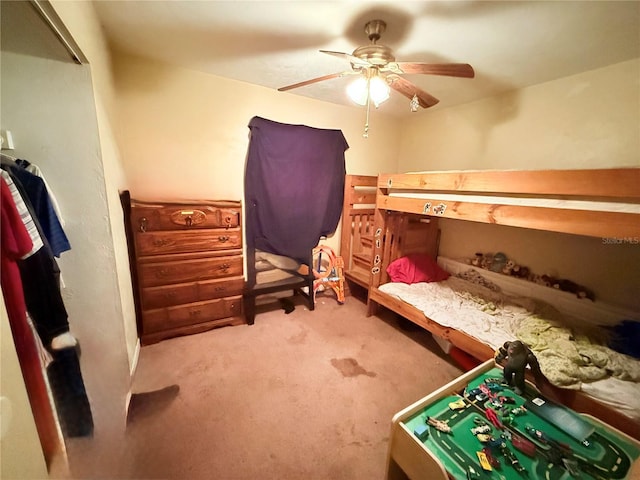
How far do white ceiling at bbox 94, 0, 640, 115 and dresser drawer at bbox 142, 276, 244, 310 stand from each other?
6.01 ft

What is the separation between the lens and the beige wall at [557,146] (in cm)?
183

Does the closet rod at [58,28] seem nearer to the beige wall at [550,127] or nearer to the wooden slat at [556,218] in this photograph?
the wooden slat at [556,218]

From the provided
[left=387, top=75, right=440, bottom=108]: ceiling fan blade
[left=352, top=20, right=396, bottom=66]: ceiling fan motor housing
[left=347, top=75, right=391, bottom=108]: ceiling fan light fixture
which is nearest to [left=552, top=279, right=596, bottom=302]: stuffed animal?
[left=387, top=75, right=440, bottom=108]: ceiling fan blade

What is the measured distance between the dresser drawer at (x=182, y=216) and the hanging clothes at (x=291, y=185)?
0.44m

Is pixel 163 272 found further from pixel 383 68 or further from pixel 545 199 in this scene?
pixel 545 199

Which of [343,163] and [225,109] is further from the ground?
[225,109]

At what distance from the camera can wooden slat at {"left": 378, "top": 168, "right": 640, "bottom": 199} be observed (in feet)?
3.74

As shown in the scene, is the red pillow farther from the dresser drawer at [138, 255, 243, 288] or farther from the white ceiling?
the white ceiling

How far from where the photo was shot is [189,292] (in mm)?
2178

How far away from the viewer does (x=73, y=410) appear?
114 cm

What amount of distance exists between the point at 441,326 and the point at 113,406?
2.19 m

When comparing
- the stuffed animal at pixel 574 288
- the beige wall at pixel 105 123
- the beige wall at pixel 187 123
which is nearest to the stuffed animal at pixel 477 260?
the stuffed animal at pixel 574 288

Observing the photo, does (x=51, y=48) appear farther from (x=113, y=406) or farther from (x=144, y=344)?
(x=144, y=344)

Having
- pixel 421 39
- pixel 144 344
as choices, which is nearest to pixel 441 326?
pixel 421 39
